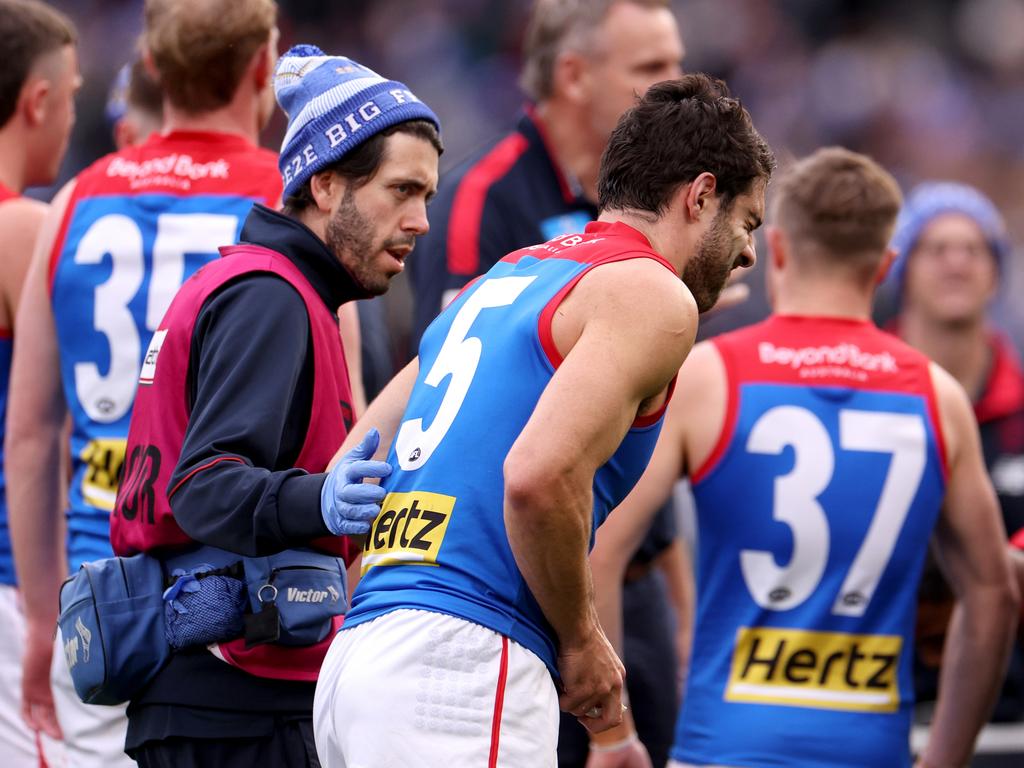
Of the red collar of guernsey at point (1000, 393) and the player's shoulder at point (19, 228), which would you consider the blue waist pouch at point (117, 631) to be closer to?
the player's shoulder at point (19, 228)

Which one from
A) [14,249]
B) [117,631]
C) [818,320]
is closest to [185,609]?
[117,631]

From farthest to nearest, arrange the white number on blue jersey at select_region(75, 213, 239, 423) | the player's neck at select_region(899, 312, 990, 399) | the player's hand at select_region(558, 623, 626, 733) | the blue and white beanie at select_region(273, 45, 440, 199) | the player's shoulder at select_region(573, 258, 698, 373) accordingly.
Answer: the player's neck at select_region(899, 312, 990, 399), the white number on blue jersey at select_region(75, 213, 239, 423), the blue and white beanie at select_region(273, 45, 440, 199), the player's hand at select_region(558, 623, 626, 733), the player's shoulder at select_region(573, 258, 698, 373)

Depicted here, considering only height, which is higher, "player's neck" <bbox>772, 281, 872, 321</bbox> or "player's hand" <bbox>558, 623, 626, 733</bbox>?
"player's neck" <bbox>772, 281, 872, 321</bbox>

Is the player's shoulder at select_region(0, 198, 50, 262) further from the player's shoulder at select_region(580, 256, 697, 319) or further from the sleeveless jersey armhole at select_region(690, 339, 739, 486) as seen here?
the player's shoulder at select_region(580, 256, 697, 319)

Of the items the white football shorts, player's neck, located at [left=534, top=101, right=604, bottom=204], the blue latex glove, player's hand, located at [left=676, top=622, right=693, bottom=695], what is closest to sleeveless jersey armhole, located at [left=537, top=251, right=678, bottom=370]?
the blue latex glove

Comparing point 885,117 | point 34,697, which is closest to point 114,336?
point 34,697

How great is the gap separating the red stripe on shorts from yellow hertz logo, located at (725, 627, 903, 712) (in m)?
1.56

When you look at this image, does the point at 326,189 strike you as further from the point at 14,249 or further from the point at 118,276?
the point at 14,249

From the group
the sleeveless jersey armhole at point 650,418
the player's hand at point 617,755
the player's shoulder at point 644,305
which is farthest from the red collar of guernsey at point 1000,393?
the player's shoulder at point 644,305

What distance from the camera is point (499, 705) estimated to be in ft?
9.32

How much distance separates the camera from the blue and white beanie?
3445 mm

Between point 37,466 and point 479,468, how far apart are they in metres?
1.82

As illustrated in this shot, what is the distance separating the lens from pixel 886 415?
14.3ft

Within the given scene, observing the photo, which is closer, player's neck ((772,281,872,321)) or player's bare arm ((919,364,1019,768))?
player's bare arm ((919,364,1019,768))
